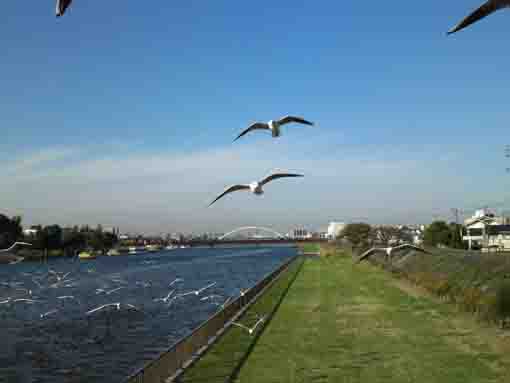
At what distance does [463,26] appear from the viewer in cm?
582

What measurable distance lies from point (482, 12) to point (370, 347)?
16.1 metres

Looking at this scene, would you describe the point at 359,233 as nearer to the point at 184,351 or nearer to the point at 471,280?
the point at 471,280

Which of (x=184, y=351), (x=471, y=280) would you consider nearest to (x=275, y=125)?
(x=184, y=351)

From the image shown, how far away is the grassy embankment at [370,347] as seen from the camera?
16.1 metres

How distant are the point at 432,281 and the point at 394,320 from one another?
48.2 feet

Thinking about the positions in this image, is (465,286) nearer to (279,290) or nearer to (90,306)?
(279,290)

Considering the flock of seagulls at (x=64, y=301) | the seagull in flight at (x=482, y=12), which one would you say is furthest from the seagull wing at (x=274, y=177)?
the flock of seagulls at (x=64, y=301)

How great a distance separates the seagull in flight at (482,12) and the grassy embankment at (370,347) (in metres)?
12.0

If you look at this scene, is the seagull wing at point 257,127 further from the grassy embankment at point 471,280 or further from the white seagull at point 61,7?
the grassy embankment at point 471,280

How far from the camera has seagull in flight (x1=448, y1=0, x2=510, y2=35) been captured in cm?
575

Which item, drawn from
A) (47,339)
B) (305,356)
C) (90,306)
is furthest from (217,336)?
(90,306)

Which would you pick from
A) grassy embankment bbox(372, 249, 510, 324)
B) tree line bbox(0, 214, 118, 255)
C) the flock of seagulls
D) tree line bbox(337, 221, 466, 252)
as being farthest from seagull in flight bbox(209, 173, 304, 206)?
tree line bbox(0, 214, 118, 255)

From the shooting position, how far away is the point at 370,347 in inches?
786

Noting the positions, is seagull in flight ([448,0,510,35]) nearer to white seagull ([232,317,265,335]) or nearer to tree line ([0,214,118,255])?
white seagull ([232,317,265,335])
